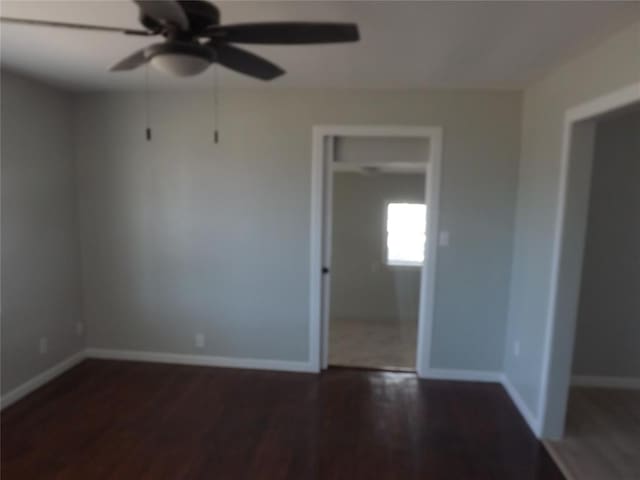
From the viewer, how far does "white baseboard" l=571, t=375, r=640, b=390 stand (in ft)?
11.8

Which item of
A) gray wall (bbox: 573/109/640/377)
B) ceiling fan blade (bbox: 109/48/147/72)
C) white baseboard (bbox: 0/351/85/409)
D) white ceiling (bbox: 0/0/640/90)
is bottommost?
white baseboard (bbox: 0/351/85/409)

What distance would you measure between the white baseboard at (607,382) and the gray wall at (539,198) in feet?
2.39

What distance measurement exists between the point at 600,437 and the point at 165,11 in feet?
11.5

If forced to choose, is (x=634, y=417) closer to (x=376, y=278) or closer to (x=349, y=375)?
(x=349, y=375)

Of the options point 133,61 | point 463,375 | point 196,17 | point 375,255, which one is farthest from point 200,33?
point 375,255

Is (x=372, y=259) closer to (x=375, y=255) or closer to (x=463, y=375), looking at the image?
(x=375, y=255)

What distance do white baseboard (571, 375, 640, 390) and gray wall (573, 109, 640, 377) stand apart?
1.7 inches

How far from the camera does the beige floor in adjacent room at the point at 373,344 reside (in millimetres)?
4180

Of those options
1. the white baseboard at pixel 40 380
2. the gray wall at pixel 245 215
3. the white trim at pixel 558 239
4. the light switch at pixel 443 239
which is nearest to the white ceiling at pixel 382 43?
the gray wall at pixel 245 215

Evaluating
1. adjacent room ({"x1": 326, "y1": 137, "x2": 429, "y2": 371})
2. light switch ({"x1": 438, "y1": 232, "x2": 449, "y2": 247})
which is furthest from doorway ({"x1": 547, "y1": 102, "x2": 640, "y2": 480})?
adjacent room ({"x1": 326, "y1": 137, "x2": 429, "y2": 371})

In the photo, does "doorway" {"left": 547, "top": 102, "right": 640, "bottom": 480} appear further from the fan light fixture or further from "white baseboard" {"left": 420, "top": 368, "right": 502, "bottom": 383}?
the fan light fixture

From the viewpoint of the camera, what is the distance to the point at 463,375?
365 centimetres

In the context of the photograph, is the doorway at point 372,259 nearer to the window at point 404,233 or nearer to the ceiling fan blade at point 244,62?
the window at point 404,233

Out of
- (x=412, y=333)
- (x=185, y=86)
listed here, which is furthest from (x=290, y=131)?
(x=412, y=333)
